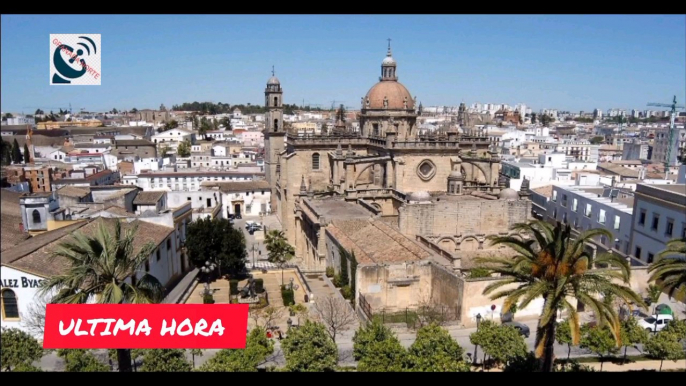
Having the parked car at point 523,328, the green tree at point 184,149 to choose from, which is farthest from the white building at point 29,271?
the green tree at point 184,149

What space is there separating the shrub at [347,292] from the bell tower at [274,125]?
2258 centimetres

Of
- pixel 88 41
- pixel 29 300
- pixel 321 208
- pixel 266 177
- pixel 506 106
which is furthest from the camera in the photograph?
pixel 506 106

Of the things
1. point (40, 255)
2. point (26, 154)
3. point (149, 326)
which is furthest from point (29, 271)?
point (26, 154)

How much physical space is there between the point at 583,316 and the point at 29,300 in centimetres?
1886

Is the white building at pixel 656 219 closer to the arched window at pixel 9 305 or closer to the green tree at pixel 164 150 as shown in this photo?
the arched window at pixel 9 305

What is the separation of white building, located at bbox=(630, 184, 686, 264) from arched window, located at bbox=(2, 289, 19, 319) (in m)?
24.6

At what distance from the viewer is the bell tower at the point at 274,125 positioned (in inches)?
1618

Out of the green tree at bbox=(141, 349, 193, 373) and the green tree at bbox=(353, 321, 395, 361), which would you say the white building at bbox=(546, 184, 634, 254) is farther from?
the green tree at bbox=(141, 349, 193, 373)

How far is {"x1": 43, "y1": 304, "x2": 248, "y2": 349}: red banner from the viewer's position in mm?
7078

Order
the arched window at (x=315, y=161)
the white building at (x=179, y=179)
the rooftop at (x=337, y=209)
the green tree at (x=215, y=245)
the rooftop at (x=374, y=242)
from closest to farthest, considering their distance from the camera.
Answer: the rooftop at (x=374, y=242) → the green tree at (x=215, y=245) → the rooftop at (x=337, y=209) → the arched window at (x=315, y=161) → the white building at (x=179, y=179)

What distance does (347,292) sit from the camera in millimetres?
20297

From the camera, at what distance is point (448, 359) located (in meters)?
11.3
